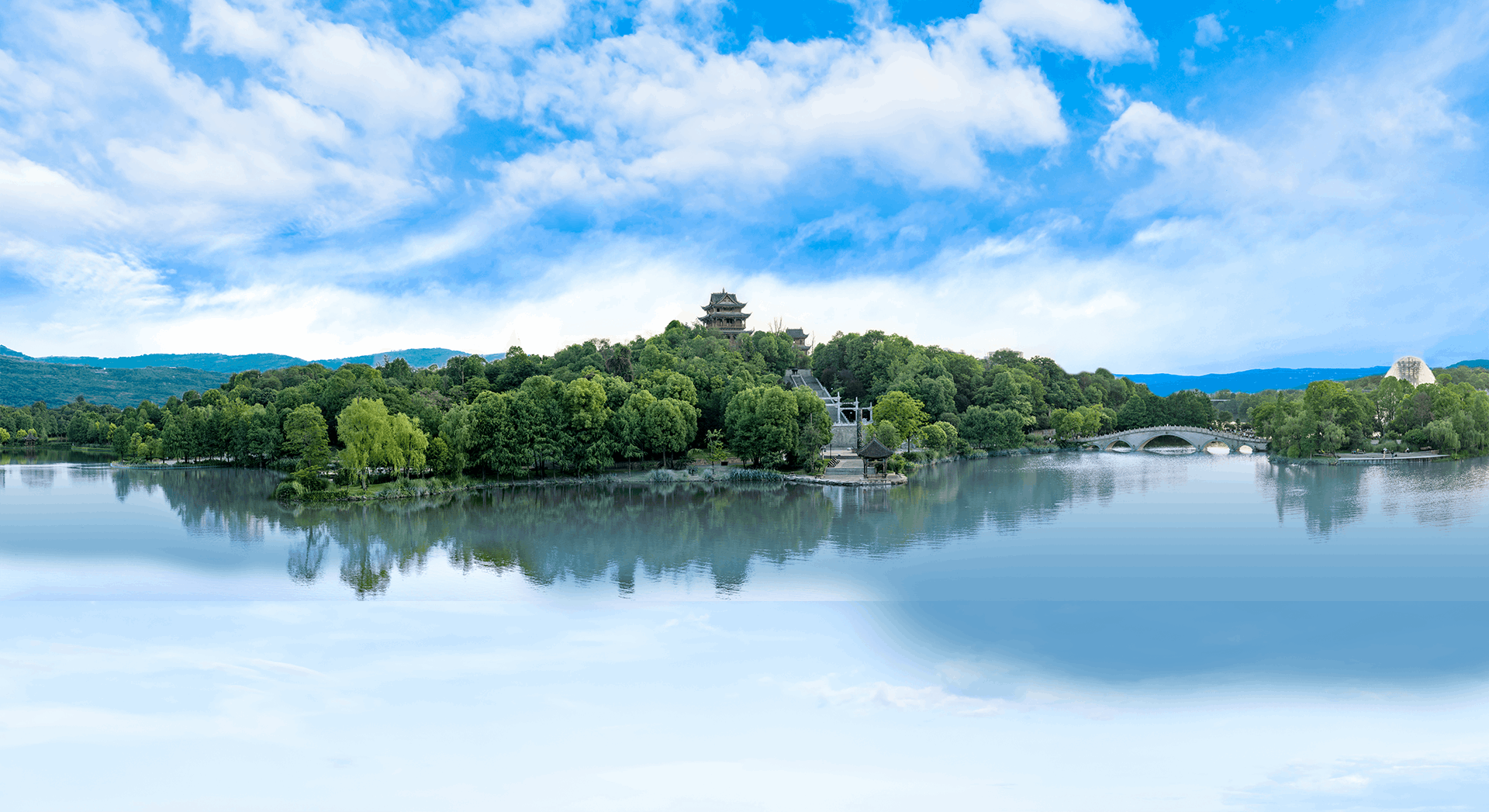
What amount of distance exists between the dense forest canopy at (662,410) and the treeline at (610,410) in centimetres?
7

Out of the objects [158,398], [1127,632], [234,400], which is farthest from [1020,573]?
[158,398]

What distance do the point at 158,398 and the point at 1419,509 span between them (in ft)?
248

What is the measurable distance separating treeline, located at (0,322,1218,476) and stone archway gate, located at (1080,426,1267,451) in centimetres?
129

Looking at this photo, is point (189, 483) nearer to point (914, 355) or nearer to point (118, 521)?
point (118, 521)

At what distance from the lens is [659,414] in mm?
24359

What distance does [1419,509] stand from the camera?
58.3 feet

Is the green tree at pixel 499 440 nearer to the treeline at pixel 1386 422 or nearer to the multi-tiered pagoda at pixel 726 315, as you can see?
the multi-tiered pagoda at pixel 726 315

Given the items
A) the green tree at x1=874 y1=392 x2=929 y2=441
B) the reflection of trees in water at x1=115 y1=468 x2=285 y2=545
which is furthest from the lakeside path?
the green tree at x1=874 y1=392 x2=929 y2=441

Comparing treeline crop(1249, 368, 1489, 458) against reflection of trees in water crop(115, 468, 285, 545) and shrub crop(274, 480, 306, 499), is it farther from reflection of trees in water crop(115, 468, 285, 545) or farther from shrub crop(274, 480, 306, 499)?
reflection of trees in water crop(115, 468, 285, 545)

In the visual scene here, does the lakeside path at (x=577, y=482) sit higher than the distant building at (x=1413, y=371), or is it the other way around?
the distant building at (x=1413, y=371)

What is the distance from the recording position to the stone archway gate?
38500 millimetres

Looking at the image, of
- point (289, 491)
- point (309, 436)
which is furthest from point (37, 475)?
point (289, 491)

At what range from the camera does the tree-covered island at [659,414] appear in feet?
74.0

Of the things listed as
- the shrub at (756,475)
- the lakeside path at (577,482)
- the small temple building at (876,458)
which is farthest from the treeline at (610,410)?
the small temple building at (876,458)
